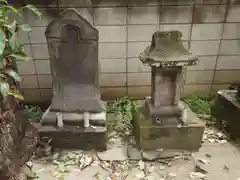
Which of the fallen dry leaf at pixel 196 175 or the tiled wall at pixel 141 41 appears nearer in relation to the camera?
the fallen dry leaf at pixel 196 175

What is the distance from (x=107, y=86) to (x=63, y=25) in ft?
4.56

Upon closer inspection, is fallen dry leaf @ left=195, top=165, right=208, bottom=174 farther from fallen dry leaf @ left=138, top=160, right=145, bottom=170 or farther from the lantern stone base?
fallen dry leaf @ left=138, top=160, right=145, bottom=170

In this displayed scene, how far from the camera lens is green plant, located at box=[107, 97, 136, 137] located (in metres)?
3.33

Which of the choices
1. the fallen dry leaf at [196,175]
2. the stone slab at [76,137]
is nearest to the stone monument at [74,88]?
the stone slab at [76,137]

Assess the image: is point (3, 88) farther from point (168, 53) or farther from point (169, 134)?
point (169, 134)

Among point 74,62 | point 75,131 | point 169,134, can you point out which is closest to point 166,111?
point 169,134

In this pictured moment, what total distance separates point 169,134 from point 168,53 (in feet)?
3.02

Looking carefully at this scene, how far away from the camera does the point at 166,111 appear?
2.96 meters

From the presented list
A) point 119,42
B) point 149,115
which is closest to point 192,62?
point 149,115

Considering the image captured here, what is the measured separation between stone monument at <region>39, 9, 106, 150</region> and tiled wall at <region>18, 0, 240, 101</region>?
80 centimetres

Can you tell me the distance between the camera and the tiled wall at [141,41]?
11.2 ft

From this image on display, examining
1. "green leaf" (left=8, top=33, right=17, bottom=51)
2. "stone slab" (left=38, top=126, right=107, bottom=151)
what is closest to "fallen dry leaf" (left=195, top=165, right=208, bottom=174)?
"stone slab" (left=38, top=126, right=107, bottom=151)

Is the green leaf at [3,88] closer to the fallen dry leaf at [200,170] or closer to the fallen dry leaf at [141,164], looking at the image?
the fallen dry leaf at [141,164]

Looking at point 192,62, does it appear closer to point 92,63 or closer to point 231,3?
point 92,63
